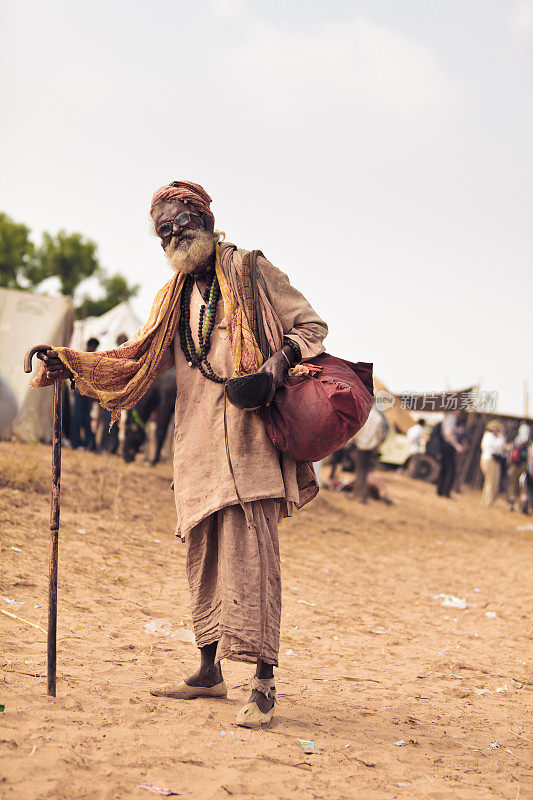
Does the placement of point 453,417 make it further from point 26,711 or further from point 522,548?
point 26,711

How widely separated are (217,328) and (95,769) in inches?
66.5

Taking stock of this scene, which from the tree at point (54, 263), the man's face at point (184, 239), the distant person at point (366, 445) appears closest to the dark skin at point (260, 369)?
the man's face at point (184, 239)

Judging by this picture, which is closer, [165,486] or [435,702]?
[435,702]

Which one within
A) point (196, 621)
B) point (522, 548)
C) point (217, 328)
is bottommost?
point (522, 548)

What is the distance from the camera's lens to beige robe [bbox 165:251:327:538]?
299 centimetres

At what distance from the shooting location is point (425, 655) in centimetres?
465

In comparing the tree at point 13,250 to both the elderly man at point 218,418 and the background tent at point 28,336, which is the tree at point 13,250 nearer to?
the background tent at point 28,336

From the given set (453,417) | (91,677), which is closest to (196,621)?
(91,677)

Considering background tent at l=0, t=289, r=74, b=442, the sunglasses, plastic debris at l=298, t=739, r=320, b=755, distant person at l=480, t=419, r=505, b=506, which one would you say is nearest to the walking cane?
the sunglasses

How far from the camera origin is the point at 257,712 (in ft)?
9.66

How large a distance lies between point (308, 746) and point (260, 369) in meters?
1.42

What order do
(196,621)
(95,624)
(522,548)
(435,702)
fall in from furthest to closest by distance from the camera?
(522,548)
(95,624)
(435,702)
(196,621)

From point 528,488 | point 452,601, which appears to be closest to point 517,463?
point 528,488

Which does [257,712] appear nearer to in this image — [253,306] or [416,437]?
[253,306]
